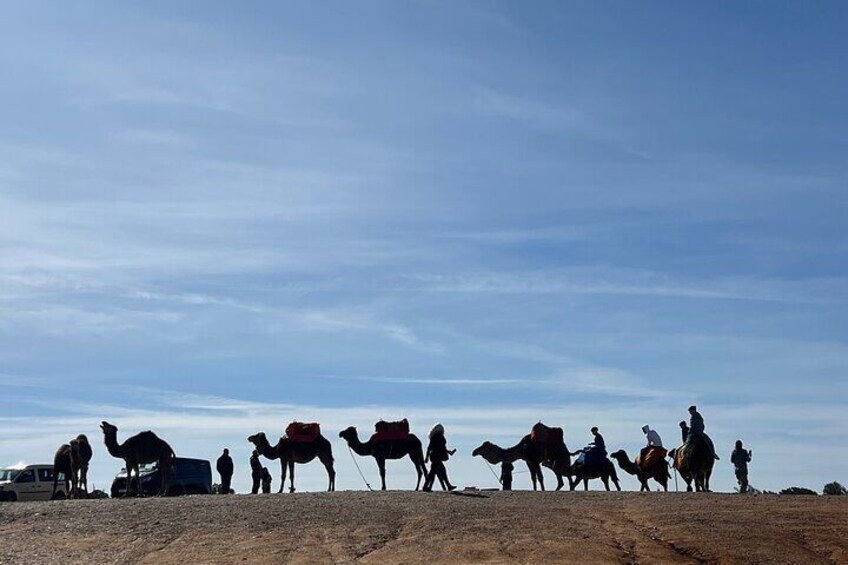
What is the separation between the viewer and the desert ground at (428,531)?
73.6ft

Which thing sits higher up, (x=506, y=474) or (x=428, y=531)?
(x=506, y=474)

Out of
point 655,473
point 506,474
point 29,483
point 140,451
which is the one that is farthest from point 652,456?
point 29,483

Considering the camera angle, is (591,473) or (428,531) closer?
(428,531)

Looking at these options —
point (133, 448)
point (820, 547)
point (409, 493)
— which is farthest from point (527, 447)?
point (820, 547)

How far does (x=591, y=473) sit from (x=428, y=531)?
1555 centimetres

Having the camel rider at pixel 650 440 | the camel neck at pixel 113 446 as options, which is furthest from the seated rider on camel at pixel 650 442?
the camel neck at pixel 113 446

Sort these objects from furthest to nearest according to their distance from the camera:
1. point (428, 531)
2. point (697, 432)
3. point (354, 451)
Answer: point (354, 451)
point (697, 432)
point (428, 531)

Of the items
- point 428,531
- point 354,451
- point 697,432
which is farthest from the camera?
point 354,451

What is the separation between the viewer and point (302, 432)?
128 feet

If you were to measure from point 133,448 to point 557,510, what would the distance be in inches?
622

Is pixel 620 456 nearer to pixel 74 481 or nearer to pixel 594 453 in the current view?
pixel 594 453

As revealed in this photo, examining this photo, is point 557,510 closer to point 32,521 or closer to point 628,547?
point 628,547

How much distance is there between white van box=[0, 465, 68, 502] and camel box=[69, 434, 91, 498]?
4396 mm

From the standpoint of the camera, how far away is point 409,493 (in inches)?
1238
